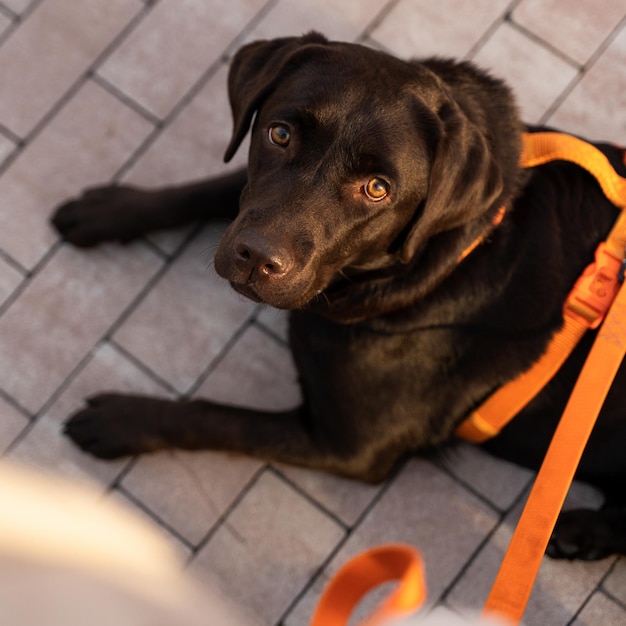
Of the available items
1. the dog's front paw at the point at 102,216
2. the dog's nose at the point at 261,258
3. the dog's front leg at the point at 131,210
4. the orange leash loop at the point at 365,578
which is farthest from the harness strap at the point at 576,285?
the dog's front paw at the point at 102,216

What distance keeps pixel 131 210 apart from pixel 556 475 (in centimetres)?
171

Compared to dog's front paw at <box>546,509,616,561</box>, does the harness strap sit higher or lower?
higher

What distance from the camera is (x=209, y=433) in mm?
2406

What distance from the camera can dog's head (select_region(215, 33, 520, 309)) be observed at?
5.77 feet

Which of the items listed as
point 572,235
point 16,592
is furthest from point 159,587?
point 572,235

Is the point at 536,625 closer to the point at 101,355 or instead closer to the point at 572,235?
the point at 572,235

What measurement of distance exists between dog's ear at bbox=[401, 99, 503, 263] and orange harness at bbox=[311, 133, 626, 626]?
0.25m

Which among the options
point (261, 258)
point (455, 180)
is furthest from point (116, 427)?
point (455, 180)

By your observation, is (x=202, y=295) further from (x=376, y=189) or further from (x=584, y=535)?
(x=584, y=535)

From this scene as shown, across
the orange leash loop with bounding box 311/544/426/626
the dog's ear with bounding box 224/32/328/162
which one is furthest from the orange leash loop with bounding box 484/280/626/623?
the dog's ear with bounding box 224/32/328/162

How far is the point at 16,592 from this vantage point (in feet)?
2.21

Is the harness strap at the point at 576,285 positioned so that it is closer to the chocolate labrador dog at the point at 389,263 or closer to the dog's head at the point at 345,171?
the chocolate labrador dog at the point at 389,263

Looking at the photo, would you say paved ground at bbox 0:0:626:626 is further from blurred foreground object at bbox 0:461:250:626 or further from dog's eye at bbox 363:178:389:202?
blurred foreground object at bbox 0:461:250:626

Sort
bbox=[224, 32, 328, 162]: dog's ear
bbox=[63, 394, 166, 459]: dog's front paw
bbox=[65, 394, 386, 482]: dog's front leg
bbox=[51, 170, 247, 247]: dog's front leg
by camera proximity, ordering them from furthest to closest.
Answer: bbox=[51, 170, 247, 247]: dog's front leg
bbox=[63, 394, 166, 459]: dog's front paw
bbox=[65, 394, 386, 482]: dog's front leg
bbox=[224, 32, 328, 162]: dog's ear
